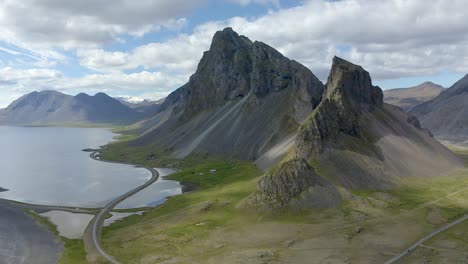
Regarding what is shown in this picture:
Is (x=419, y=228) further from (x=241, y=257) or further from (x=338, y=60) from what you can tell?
(x=338, y=60)

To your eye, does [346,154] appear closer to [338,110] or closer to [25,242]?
[338,110]

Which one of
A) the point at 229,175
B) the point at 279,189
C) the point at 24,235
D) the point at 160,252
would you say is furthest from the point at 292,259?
the point at 229,175

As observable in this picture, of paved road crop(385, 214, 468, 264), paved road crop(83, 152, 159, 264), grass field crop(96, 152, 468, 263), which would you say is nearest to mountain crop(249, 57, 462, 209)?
grass field crop(96, 152, 468, 263)

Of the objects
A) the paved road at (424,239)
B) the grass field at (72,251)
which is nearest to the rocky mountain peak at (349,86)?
the paved road at (424,239)

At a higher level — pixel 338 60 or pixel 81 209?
pixel 338 60

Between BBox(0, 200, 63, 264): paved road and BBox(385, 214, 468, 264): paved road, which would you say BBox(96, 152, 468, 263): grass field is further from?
BBox(0, 200, 63, 264): paved road

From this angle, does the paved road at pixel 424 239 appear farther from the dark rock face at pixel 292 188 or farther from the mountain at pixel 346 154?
the mountain at pixel 346 154

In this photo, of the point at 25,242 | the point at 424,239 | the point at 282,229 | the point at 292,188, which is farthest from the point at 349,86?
the point at 25,242
